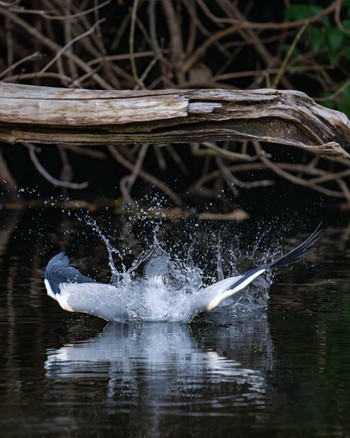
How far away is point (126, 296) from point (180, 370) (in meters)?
0.99

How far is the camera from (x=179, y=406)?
11.1ft

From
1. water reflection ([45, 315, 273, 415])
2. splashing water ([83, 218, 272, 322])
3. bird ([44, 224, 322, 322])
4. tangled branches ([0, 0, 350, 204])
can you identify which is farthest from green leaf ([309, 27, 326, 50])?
water reflection ([45, 315, 273, 415])

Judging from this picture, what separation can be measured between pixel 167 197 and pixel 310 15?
69.5 inches

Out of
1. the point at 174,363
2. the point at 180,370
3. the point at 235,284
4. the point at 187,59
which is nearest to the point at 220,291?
the point at 235,284

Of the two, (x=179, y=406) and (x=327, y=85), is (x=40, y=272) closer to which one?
(x=179, y=406)

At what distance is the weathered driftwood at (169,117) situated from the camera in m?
4.47

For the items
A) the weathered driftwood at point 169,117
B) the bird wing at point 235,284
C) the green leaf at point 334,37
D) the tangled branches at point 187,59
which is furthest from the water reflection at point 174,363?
the green leaf at point 334,37

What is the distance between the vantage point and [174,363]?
4.00 meters

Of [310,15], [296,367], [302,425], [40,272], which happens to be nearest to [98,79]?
[310,15]

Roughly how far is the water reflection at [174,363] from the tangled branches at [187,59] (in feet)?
12.2

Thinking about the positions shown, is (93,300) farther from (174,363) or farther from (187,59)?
(187,59)

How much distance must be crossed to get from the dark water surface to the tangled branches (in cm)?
309

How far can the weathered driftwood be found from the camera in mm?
4473

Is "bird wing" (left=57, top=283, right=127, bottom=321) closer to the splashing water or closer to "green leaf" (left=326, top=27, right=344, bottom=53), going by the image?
the splashing water
